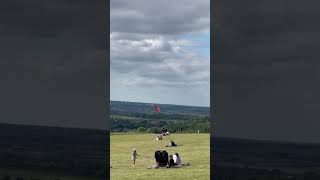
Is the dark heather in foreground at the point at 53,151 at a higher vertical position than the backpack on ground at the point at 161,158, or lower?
higher

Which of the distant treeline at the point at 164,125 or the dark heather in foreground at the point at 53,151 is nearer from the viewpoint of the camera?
the dark heather in foreground at the point at 53,151

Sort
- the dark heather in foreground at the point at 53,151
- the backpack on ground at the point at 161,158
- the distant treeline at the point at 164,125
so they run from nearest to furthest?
the dark heather in foreground at the point at 53,151 < the backpack on ground at the point at 161,158 < the distant treeline at the point at 164,125

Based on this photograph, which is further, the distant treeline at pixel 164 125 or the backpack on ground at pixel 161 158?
the distant treeline at pixel 164 125

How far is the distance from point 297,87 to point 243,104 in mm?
1361

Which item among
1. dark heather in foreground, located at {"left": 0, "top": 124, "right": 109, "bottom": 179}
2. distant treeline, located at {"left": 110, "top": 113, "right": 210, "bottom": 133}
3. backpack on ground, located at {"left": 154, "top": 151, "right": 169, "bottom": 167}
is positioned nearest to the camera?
dark heather in foreground, located at {"left": 0, "top": 124, "right": 109, "bottom": 179}

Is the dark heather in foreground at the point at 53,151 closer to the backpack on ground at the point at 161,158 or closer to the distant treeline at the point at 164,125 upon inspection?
the backpack on ground at the point at 161,158

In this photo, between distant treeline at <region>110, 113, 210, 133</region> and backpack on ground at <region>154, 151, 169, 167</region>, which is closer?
backpack on ground at <region>154, 151, 169, 167</region>

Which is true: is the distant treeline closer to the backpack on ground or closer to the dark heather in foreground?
the backpack on ground

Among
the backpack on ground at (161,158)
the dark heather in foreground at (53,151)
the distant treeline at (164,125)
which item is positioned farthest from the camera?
the distant treeline at (164,125)

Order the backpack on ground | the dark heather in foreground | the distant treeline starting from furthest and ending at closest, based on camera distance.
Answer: the distant treeline < the backpack on ground < the dark heather in foreground

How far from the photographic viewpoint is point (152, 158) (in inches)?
966

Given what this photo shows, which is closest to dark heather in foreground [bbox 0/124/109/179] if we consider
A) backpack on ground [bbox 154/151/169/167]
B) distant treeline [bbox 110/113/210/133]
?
backpack on ground [bbox 154/151/169/167]

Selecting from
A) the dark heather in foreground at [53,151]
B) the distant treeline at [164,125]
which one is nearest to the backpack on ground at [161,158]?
the dark heather in foreground at [53,151]

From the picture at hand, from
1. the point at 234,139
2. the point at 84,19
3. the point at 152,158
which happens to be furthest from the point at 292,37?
the point at 152,158
